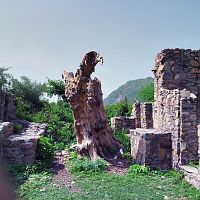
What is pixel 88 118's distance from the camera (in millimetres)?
10992

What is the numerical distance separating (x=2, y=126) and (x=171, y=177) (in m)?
5.08

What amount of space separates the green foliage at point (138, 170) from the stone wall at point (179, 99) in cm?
77

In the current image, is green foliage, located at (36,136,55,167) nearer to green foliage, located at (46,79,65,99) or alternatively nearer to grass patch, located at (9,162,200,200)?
grass patch, located at (9,162,200,200)

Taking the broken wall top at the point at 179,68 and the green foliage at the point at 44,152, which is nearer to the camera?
the green foliage at the point at 44,152

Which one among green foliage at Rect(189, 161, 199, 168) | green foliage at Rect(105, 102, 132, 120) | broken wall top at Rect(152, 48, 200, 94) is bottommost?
green foliage at Rect(189, 161, 199, 168)

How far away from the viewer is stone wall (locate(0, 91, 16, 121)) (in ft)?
53.3

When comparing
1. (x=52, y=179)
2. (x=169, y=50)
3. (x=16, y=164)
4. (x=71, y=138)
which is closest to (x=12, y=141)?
(x=16, y=164)

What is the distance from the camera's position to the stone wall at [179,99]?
8320 millimetres

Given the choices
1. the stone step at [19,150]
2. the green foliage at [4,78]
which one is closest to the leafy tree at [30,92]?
the green foliage at [4,78]

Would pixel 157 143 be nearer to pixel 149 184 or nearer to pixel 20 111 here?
pixel 149 184

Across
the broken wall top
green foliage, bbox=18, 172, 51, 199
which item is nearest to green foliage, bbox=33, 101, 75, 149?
green foliage, bbox=18, 172, 51, 199

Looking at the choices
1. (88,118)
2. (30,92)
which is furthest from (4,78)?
(88,118)

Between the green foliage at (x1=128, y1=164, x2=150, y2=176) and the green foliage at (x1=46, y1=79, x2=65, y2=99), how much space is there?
1737cm

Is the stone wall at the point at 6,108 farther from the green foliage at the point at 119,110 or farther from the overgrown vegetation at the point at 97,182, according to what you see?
the overgrown vegetation at the point at 97,182
